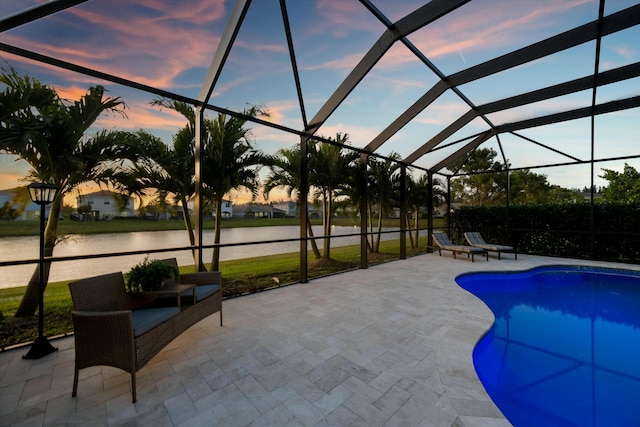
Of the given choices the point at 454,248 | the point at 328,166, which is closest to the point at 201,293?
the point at 328,166

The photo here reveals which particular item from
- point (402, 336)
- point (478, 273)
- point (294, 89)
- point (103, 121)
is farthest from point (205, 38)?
point (478, 273)

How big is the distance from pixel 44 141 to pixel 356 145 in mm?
6373

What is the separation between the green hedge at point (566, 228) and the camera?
8.85m

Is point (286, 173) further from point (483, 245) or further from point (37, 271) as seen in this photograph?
point (483, 245)

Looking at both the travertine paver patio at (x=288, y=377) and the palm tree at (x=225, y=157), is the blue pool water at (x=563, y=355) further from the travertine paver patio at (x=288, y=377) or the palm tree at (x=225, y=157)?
the palm tree at (x=225, y=157)

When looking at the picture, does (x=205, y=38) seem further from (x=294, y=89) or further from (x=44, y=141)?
(x=44, y=141)

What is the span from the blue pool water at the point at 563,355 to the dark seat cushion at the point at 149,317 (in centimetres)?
339

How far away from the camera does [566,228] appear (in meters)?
9.92

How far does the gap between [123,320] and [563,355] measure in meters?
5.09

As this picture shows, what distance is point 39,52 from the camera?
3018 millimetres

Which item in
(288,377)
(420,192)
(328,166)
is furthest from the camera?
(420,192)

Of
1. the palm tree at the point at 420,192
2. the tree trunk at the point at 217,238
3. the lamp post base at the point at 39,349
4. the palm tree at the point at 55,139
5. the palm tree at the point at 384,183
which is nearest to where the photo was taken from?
the lamp post base at the point at 39,349

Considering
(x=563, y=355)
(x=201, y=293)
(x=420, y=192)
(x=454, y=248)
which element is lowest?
(x=563, y=355)

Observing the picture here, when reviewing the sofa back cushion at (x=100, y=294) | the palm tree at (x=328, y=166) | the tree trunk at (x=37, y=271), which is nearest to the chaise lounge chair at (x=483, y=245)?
the palm tree at (x=328, y=166)
